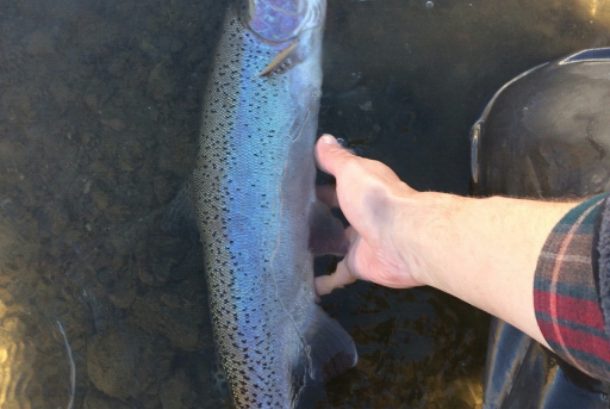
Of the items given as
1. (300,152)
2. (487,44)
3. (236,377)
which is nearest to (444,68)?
(487,44)

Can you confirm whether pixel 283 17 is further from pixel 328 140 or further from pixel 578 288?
pixel 578 288

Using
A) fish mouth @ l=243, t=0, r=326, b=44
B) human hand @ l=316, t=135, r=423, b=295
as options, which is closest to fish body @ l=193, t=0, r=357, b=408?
fish mouth @ l=243, t=0, r=326, b=44

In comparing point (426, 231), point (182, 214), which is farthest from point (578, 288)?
point (182, 214)

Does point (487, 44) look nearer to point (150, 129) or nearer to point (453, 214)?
point (453, 214)

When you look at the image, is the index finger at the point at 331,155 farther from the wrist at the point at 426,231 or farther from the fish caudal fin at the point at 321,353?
the fish caudal fin at the point at 321,353

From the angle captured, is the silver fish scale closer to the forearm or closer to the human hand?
the human hand

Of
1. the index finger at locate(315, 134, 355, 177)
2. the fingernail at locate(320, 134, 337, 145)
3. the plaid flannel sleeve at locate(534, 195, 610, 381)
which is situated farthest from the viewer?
the fingernail at locate(320, 134, 337, 145)
